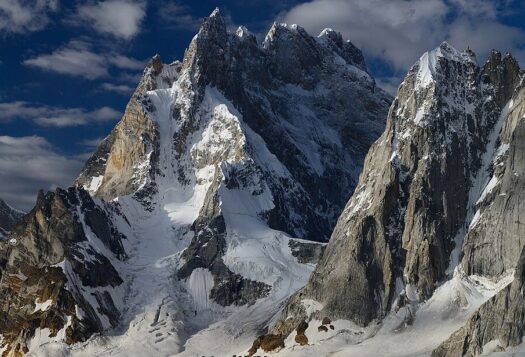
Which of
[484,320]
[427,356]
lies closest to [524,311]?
[484,320]

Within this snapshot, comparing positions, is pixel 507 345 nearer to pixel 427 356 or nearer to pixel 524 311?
pixel 524 311

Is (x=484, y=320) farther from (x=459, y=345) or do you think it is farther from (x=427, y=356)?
(x=427, y=356)

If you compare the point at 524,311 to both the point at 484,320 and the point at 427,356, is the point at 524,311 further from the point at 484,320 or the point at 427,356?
the point at 427,356

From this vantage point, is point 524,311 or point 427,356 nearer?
point 524,311

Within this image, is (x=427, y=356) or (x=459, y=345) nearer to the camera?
(x=459, y=345)

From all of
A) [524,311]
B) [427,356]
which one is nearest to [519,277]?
[524,311]
